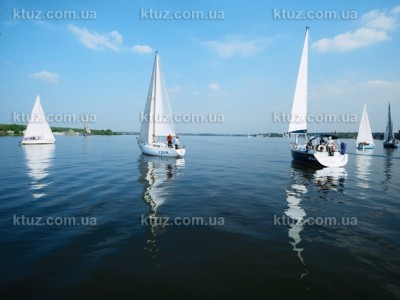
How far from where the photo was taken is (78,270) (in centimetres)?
635

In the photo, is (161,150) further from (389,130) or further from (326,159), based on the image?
(389,130)

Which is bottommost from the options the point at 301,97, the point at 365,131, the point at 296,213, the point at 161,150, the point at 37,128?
the point at 296,213

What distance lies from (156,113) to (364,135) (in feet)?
189

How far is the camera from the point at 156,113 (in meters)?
37.3

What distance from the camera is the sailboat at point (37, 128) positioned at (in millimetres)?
64125

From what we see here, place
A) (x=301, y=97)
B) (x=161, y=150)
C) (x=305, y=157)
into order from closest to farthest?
(x=305, y=157) → (x=161, y=150) → (x=301, y=97)

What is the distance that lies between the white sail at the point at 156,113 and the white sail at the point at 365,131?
5477cm

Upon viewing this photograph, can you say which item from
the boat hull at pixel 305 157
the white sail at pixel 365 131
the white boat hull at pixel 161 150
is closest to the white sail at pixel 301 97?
the boat hull at pixel 305 157

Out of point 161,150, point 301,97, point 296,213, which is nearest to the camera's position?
point 296,213

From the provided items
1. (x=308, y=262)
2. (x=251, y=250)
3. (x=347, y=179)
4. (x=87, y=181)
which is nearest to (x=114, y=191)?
(x=87, y=181)

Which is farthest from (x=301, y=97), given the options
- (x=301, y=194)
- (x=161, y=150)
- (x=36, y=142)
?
(x=36, y=142)

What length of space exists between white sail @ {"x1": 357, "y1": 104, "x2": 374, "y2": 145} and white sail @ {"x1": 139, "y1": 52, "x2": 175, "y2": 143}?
54.8 m

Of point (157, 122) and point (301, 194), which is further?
point (157, 122)

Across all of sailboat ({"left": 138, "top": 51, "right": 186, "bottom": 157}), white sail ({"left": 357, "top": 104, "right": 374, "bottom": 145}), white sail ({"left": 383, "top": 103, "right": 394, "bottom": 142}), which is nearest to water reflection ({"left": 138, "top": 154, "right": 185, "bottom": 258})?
sailboat ({"left": 138, "top": 51, "right": 186, "bottom": 157})
